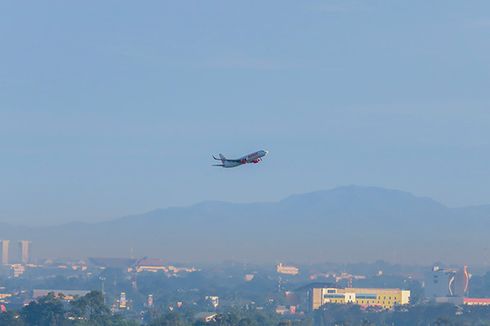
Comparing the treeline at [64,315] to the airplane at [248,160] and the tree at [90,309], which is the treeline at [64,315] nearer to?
the tree at [90,309]

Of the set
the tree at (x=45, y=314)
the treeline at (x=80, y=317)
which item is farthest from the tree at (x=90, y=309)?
the tree at (x=45, y=314)

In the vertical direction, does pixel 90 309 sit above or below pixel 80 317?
above

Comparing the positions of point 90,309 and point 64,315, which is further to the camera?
point 90,309

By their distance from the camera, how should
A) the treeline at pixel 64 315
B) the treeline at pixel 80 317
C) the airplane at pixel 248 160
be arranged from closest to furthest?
1. the airplane at pixel 248 160
2. the treeline at pixel 80 317
3. the treeline at pixel 64 315

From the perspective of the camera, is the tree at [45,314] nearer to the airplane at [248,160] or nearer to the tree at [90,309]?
the tree at [90,309]

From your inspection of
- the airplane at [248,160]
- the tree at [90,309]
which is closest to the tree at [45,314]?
the tree at [90,309]

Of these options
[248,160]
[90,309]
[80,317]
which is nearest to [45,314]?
[80,317]

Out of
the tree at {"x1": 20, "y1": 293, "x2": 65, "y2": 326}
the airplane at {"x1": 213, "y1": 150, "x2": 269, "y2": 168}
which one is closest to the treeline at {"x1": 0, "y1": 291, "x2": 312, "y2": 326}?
the tree at {"x1": 20, "y1": 293, "x2": 65, "y2": 326}

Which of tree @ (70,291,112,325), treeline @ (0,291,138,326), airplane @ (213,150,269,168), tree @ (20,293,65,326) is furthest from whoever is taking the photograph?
tree @ (70,291,112,325)

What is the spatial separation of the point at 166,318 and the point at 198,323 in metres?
7.50

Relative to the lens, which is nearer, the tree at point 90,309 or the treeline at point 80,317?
the treeline at point 80,317

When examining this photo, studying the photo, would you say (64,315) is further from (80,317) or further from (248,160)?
(248,160)

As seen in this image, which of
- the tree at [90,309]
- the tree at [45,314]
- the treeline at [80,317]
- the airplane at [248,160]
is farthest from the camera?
the tree at [90,309]

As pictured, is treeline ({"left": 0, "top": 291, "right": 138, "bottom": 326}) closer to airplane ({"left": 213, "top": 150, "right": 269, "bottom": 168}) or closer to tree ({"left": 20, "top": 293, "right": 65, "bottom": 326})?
tree ({"left": 20, "top": 293, "right": 65, "bottom": 326})
